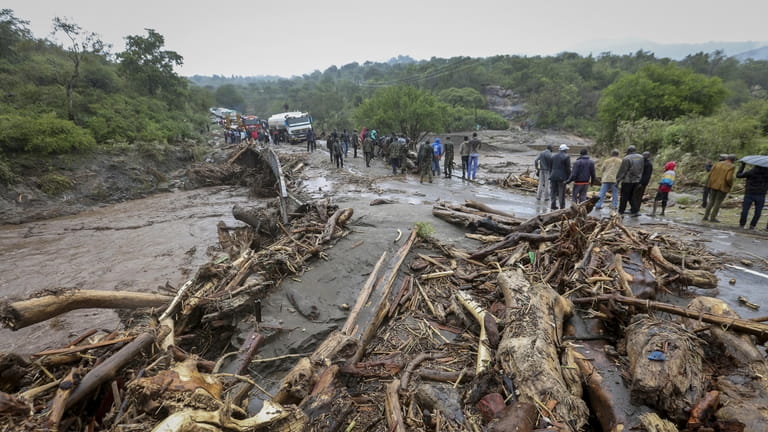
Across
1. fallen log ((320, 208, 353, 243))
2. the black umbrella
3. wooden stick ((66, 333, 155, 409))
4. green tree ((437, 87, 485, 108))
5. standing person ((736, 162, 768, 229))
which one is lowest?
fallen log ((320, 208, 353, 243))

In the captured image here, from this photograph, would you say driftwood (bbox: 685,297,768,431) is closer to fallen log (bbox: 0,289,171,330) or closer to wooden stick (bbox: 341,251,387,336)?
wooden stick (bbox: 341,251,387,336)

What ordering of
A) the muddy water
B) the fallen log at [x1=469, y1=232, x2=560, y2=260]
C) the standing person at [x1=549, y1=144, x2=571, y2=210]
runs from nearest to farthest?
1. the fallen log at [x1=469, y1=232, x2=560, y2=260]
2. the muddy water
3. the standing person at [x1=549, y1=144, x2=571, y2=210]

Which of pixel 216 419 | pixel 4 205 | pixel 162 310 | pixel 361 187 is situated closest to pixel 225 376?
pixel 216 419

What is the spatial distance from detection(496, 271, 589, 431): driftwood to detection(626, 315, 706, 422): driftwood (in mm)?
547

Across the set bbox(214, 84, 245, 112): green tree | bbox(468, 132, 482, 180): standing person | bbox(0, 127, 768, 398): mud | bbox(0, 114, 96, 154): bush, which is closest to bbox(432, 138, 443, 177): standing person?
bbox(0, 127, 768, 398): mud

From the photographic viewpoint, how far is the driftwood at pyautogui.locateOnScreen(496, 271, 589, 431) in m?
2.71

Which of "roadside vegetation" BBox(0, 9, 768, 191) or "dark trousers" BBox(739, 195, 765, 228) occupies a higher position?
"roadside vegetation" BBox(0, 9, 768, 191)

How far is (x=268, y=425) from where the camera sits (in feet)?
8.25

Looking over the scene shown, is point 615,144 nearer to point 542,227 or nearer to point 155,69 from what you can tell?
point 542,227

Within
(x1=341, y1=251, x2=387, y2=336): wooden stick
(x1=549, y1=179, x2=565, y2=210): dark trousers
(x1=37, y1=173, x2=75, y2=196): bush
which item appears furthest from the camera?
(x1=37, y1=173, x2=75, y2=196): bush

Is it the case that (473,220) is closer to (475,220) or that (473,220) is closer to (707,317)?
(475,220)

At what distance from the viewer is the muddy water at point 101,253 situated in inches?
259

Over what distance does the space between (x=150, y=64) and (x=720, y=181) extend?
47.2 metres

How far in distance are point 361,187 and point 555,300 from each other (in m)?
10.8
